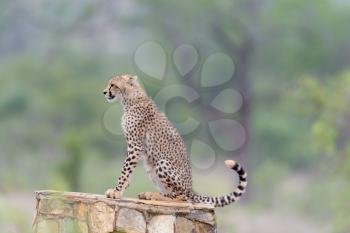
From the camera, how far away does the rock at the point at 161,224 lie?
6.70 m

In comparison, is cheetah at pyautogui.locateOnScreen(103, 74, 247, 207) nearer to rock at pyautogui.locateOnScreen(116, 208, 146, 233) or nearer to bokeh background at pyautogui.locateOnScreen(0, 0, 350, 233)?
rock at pyautogui.locateOnScreen(116, 208, 146, 233)

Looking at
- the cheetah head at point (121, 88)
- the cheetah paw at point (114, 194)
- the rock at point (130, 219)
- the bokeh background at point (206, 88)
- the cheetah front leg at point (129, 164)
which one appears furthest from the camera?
the bokeh background at point (206, 88)

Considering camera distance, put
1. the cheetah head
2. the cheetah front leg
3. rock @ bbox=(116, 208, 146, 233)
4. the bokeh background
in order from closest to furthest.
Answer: rock @ bbox=(116, 208, 146, 233) < the cheetah front leg < the cheetah head < the bokeh background

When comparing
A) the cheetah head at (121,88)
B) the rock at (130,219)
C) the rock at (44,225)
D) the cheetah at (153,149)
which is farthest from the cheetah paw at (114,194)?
the cheetah head at (121,88)

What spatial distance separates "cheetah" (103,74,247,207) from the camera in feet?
22.9

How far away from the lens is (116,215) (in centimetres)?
669

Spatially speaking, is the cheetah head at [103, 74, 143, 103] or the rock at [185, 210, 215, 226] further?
the cheetah head at [103, 74, 143, 103]

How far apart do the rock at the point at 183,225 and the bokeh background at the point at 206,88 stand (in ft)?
67.2

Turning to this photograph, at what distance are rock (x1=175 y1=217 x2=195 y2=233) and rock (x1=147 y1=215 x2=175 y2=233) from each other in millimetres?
44

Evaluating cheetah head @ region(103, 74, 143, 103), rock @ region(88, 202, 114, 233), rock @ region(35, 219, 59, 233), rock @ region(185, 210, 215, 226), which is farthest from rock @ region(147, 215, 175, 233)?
cheetah head @ region(103, 74, 143, 103)

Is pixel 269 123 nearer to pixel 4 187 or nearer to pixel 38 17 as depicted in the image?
pixel 38 17

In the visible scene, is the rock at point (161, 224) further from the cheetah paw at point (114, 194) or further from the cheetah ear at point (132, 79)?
the cheetah ear at point (132, 79)

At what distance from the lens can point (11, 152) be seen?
2969cm

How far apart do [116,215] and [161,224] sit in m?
0.26
